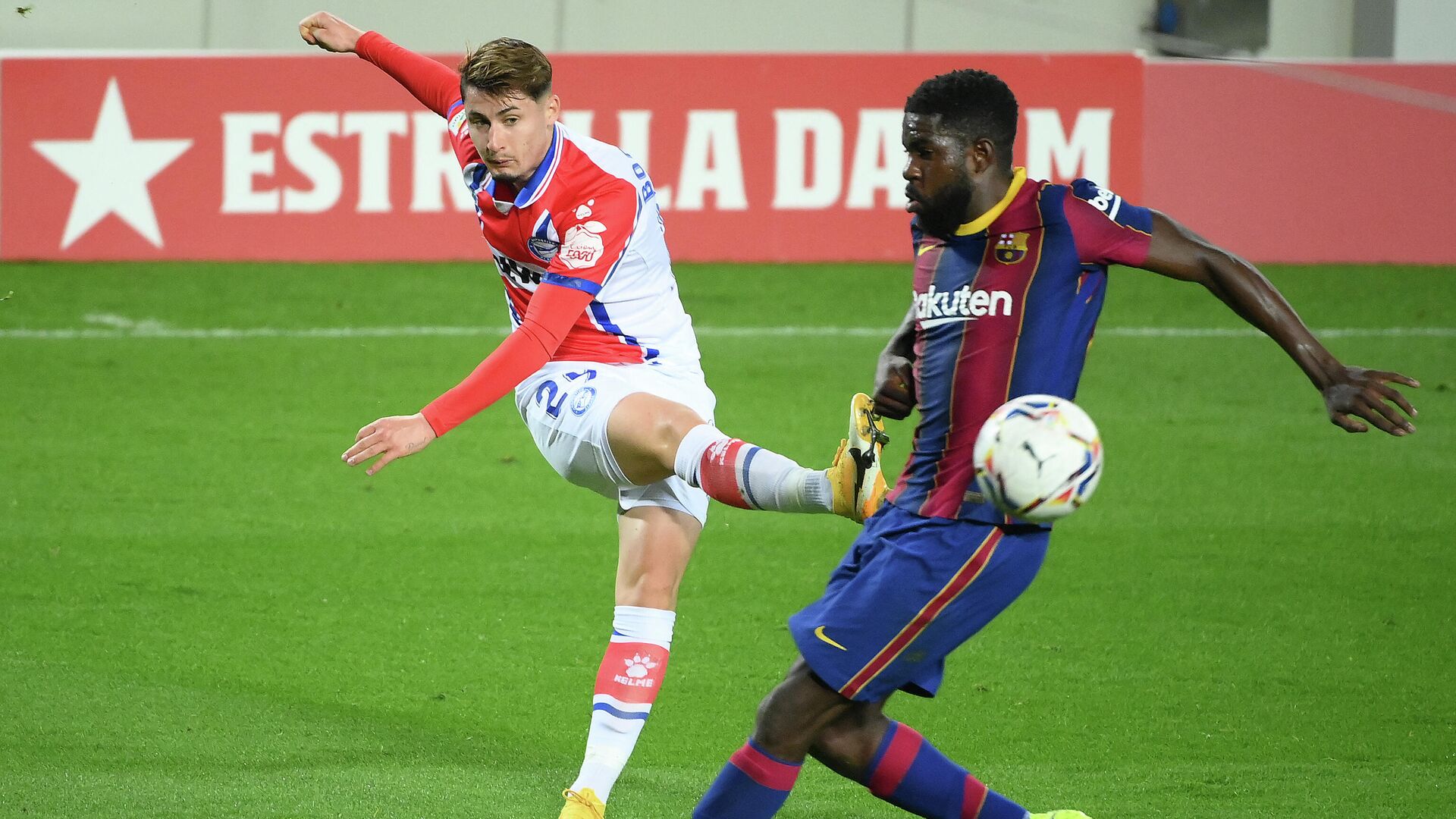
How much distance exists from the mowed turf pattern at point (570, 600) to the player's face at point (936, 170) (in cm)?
177

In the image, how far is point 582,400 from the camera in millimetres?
4574

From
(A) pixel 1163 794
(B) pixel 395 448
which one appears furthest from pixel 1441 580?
(B) pixel 395 448

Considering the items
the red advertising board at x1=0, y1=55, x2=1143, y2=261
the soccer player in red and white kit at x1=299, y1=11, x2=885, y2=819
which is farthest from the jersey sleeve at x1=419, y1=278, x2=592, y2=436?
the red advertising board at x1=0, y1=55, x2=1143, y2=261

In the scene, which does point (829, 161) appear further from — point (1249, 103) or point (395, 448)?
point (395, 448)

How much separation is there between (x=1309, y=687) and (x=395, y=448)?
3266mm

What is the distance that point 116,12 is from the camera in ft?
58.0

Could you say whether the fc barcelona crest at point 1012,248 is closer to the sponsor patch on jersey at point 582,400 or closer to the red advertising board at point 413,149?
the sponsor patch on jersey at point 582,400

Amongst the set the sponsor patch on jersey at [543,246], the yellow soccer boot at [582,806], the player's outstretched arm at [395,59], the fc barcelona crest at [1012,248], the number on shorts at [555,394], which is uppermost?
the player's outstretched arm at [395,59]

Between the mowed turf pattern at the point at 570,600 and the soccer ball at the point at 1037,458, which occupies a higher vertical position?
the soccer ball at the point at 1037,458

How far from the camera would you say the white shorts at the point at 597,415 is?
455 centimetres

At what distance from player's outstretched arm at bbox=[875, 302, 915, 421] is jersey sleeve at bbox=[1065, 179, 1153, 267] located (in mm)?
423

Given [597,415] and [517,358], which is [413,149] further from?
[517,358]

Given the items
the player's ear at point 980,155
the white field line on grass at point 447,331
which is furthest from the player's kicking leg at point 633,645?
the white field line on grass at point 447,331

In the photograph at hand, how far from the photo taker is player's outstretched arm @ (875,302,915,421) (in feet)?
13.0
